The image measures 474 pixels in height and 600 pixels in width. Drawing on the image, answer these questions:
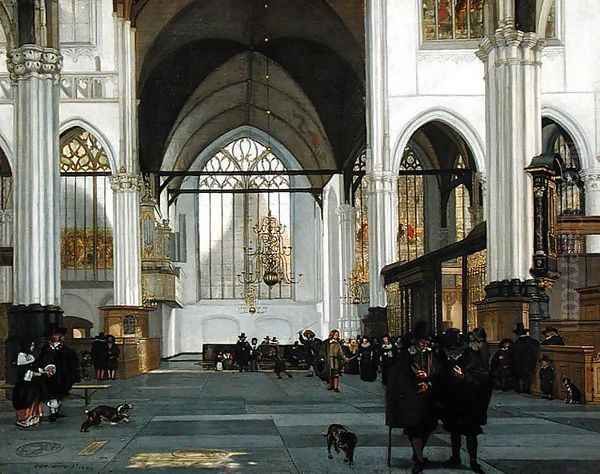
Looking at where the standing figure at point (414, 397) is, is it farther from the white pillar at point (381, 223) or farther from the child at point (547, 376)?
the white pillar at point (381, 223)

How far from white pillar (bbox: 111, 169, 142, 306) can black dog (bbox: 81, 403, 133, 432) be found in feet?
69.5

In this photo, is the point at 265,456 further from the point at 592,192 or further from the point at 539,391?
the point at 592,192

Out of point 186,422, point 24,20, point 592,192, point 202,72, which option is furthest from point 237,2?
point 186,422

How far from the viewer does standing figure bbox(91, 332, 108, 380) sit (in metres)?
31.2

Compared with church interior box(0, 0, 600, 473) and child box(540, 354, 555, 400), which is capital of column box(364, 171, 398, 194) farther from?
child box(540, 354, 555, 400)

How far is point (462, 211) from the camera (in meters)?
46.1

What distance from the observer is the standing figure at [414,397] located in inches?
414

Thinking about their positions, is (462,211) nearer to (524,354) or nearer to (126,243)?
(126,243)

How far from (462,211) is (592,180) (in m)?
15.0

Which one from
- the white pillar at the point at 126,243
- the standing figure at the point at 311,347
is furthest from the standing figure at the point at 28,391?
the white pillar at the point at 126,243

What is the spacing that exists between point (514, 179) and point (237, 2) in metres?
23.2

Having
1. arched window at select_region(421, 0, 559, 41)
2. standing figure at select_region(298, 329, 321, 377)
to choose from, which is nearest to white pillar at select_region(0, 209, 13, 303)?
standing figure at select_region(298, 329, 321, 377)

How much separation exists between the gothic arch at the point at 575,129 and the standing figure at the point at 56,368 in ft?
60.2

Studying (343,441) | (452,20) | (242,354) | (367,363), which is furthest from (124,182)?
(343,441)
